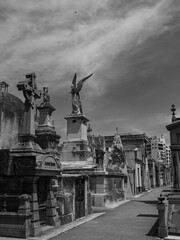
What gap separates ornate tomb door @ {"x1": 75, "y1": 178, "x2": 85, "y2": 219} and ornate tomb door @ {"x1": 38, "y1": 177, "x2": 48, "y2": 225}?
315 cm

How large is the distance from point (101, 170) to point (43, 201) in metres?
9.78

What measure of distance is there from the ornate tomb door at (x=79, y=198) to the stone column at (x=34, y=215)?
432 cm

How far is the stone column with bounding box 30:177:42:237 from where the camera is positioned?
373 inches

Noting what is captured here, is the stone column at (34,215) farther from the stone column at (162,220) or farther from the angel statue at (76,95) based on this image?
the angel statue at (76,95)

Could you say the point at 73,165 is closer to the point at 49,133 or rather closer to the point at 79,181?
the point at 49,133

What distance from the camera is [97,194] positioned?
20172 millimetres

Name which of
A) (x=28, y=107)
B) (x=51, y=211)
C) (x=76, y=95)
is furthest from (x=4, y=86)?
(x=76, y=95)

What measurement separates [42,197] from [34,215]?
4.95 ft

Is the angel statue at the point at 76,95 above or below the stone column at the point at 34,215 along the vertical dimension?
above

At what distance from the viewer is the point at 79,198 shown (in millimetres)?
14469

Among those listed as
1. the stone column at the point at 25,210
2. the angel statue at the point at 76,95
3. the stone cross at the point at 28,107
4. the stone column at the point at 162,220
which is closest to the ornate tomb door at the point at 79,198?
the stone column at the point at 25,210

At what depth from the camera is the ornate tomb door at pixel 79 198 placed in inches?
557

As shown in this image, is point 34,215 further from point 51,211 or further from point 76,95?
point 76,95

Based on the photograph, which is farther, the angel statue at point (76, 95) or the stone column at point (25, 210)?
the angel statue at point (76, 95)
